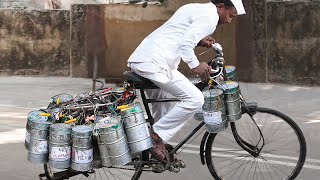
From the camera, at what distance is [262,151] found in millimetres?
5242

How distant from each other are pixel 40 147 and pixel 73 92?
273 inches

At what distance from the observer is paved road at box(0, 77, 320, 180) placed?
19.9 feet

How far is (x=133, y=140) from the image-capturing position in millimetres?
4633

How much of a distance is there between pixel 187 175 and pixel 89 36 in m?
7.35

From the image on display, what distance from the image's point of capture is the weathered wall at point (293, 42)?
11094 millimetres

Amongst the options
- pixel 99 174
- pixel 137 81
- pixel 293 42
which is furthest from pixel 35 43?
pixel 137 81

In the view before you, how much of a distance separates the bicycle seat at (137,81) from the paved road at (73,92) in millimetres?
989

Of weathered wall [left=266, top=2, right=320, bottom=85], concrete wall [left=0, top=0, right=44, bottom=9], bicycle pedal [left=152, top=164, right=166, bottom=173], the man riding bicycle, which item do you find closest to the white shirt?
the man riding bicycle

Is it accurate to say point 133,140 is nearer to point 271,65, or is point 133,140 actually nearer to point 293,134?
point 293,134

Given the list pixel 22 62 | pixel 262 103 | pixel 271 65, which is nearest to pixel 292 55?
pixel 271 65

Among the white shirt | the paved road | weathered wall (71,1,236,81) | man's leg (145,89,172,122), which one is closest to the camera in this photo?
the white shirt

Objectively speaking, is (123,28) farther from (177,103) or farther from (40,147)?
(40,147)

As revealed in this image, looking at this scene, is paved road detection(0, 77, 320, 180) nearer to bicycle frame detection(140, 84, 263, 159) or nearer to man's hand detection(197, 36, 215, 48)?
bicycle frame detection(140, 84, 263, 159)

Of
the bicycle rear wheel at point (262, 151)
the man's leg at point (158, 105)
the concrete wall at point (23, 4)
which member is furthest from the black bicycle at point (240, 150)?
the concrete wall at point (23, 4)
